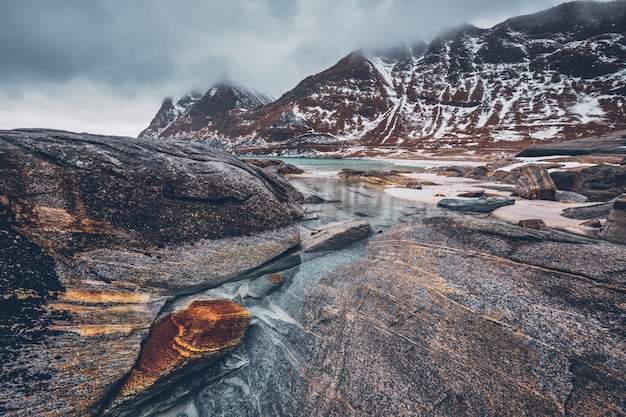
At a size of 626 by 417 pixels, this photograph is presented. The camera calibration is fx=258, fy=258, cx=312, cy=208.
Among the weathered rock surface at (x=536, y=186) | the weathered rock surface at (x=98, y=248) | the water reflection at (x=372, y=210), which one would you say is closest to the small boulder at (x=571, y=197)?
the weathered rock surface at (x=536, y=186)

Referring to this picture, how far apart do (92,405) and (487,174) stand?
45.4m

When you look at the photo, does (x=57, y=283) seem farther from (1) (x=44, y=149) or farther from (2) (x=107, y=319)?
(1) (x=44, y=149)

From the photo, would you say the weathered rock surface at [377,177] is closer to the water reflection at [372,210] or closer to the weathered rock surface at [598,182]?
the water reflection at [372,210]

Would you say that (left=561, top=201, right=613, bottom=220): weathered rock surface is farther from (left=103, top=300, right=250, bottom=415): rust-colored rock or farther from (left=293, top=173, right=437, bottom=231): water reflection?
(left=103, top=300, right=250, bottom=415): rust-colored rock

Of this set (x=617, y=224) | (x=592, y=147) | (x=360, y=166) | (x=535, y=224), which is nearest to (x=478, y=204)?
(x=535, y=224)

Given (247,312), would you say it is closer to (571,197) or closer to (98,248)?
(98,248)

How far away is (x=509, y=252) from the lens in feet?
22.4

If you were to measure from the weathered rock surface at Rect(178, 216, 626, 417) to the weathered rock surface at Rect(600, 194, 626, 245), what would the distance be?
3.91 m

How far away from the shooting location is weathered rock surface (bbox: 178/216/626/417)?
4.12 metres

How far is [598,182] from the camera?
16891mm

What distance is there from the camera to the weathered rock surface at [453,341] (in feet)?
13.5

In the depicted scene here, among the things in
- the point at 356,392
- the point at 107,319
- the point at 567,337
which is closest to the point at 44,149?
the point at 107,319

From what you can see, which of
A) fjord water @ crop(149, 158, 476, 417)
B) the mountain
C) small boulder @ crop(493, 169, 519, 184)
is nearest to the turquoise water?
small boulder @ crop(493, 169, 519, 184)

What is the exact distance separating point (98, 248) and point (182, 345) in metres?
3.32
